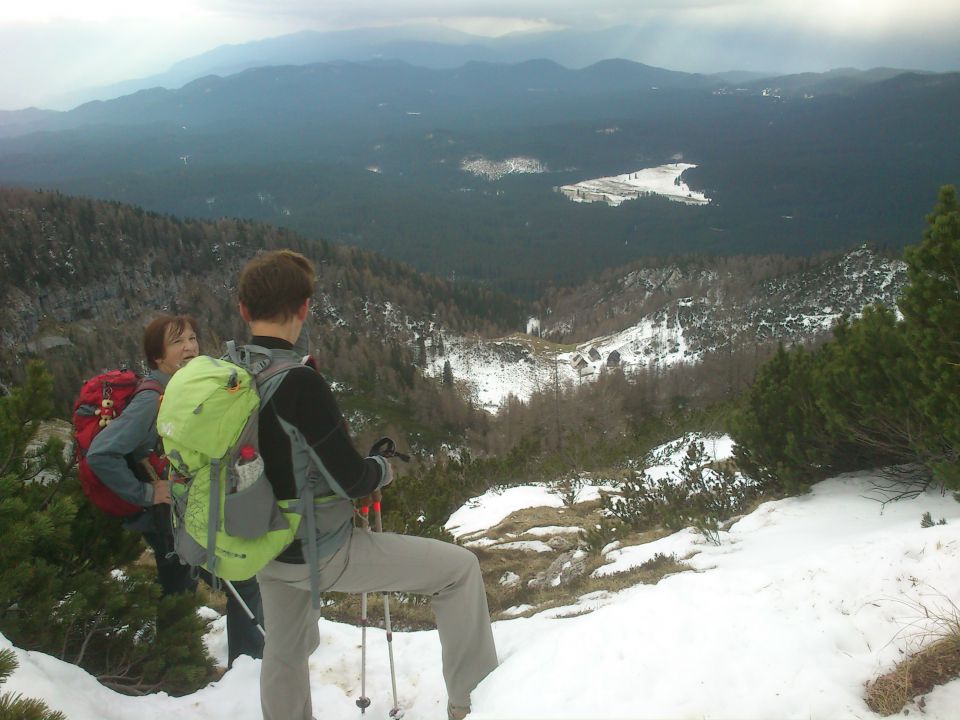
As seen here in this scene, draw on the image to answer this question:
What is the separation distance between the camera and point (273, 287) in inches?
96.3

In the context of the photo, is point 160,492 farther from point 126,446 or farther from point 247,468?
point 247,468

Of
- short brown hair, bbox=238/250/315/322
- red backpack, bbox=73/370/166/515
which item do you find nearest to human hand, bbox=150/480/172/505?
red backpack, bbox=73/370/166/515

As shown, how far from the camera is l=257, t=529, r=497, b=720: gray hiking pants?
8.71 feet

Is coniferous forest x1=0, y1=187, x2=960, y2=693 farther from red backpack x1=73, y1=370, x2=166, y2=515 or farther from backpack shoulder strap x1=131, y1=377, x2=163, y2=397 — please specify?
backpack shoulder strap x1=131, y1=377, x2=163, y2=397

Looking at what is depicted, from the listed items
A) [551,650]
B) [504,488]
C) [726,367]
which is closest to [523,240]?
[726,367]

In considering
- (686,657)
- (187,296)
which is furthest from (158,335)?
(187,296)

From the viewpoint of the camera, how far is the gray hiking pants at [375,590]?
2.65 meters

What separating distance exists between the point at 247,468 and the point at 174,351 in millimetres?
1824

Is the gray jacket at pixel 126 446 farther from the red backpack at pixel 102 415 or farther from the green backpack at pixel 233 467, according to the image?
the green backpack at pixel 233 467

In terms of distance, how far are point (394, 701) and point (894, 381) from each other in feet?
17.8

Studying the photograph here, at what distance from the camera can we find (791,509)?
656 cm

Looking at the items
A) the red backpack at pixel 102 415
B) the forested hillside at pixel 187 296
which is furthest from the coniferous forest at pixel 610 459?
the forested hillside at pixel 187 296

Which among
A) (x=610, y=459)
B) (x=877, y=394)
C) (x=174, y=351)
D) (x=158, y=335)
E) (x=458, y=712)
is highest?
(x=158, y=335)

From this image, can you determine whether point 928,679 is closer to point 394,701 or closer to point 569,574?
point 394,701
